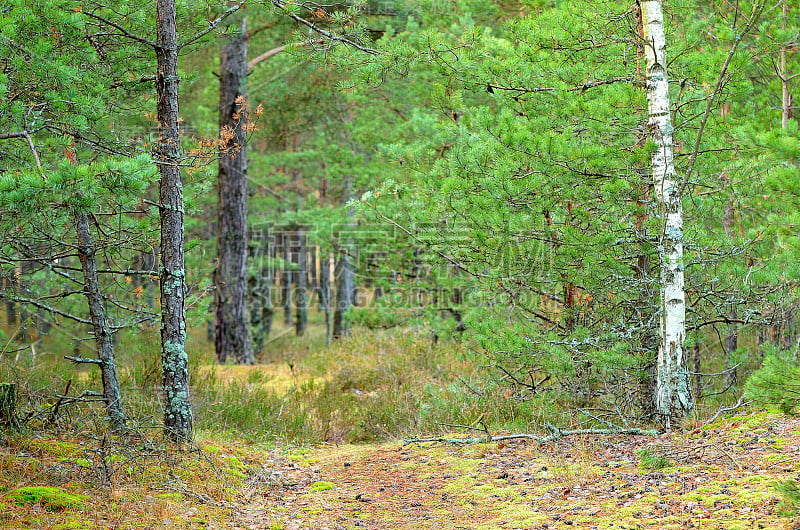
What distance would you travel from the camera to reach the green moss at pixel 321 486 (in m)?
5.53

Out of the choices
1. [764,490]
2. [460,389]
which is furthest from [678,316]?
[460,389]

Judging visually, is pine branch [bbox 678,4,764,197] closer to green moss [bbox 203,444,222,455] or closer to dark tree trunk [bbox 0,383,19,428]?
green moss [bbox 203,444,222,455]

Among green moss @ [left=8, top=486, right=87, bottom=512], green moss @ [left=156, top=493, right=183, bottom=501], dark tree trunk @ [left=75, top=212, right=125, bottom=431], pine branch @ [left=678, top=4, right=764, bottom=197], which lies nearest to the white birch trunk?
pine branch @ [left=678, top=4, right=764, bottom=197]

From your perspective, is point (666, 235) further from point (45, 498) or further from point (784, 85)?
point (45, 498)

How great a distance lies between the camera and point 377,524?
4613mm

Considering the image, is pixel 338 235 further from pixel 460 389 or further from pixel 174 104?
pixel 174 104

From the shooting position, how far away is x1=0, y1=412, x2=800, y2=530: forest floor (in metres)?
3.95

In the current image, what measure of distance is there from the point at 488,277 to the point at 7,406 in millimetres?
4390

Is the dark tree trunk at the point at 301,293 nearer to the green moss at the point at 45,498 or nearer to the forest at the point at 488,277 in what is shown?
the forest at the point at 488,277

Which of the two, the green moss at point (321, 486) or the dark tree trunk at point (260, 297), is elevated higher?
the dark tree trunk at point (260, 297)

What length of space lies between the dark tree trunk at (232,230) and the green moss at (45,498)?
747 centimetres

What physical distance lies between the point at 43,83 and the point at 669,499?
526cm

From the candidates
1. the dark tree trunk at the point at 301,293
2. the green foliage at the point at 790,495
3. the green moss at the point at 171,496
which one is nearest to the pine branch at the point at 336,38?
the green moss at the point at 171,496

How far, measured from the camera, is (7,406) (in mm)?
4910
